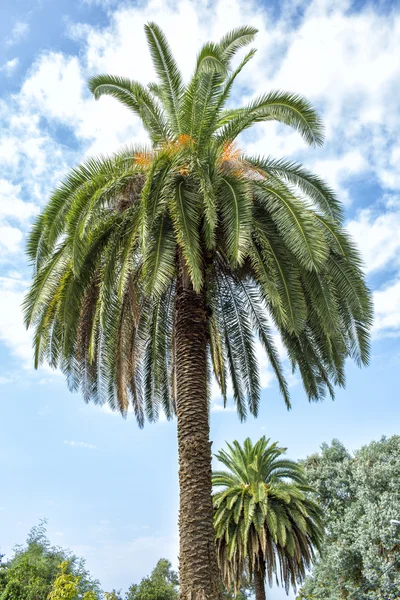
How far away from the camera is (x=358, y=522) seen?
27859mm

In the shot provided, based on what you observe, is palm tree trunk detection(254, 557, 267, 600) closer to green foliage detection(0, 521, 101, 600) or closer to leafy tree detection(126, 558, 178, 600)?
green foliage detection(0, 521, 101, 600)

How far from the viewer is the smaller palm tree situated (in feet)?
67.6

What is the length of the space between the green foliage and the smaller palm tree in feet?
18.6

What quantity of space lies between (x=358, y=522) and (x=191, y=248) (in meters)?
23.3

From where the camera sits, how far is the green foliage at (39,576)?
63.7 ft

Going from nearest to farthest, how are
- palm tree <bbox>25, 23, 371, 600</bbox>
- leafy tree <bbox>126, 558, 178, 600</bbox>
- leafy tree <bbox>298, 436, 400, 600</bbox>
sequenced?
palm tree <bbox>25, 23, 371, 600</bbox> < leafy tree <bbox>298, 436, 400, 600</bbox> < leafy tree <bbox>126, 558, 178, 600</bbox>

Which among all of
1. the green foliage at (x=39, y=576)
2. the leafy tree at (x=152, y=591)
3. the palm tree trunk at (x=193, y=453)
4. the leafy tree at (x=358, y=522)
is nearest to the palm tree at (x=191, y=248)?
the palm tree trunk at (x=193, y=453)

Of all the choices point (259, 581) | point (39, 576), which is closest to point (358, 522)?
point (259, 581)

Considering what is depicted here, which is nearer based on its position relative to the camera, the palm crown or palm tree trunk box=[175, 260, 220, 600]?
palm tree trunk box=[175, 260, 220, 600]

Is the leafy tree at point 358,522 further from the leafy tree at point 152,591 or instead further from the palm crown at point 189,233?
the palm crown at point 189,233

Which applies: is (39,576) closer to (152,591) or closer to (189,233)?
(152,591)

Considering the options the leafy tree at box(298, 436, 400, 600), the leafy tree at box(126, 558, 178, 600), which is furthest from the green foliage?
the leafy tree at box(298, 436, 400, 600)

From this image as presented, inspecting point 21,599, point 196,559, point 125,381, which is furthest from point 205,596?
point 21,599

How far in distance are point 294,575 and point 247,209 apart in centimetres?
1692
